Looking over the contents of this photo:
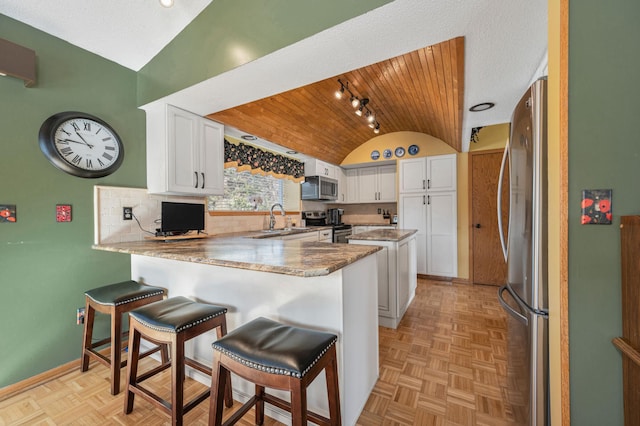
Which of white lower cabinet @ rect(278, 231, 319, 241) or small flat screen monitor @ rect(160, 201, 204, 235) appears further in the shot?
white lower cabinet @ rect(278, 231, 319, 241)

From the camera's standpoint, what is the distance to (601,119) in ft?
2.93

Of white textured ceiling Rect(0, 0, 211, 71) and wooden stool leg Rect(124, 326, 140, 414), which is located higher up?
white textured ceiling Rect(0, 0, 211, 71)

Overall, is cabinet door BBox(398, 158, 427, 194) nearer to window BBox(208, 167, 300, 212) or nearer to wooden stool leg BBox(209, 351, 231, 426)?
window BBox(208, 167, 300, 212)

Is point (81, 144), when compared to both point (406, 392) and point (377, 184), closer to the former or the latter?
point (406, 392)

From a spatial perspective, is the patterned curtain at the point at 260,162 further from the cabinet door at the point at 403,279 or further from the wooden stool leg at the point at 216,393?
the wooden stool leg at the point at 216,393

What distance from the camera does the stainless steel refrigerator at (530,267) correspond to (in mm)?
1106

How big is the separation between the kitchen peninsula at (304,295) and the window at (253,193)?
1559mm

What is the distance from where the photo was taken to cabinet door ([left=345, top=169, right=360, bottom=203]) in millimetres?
5605

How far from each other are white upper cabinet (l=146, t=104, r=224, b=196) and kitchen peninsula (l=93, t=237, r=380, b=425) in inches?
30.7

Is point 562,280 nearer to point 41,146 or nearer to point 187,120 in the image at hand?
point 187,120

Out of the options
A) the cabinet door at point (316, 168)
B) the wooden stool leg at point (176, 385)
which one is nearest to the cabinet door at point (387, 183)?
the cabinet door at point (316, 168)

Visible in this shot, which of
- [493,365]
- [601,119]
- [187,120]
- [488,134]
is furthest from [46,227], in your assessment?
[488,134]

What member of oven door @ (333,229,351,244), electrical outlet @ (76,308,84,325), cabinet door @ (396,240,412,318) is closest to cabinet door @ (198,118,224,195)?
electrical outlet @ (76,308,84,325)

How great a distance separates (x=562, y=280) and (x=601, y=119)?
0.58 m
